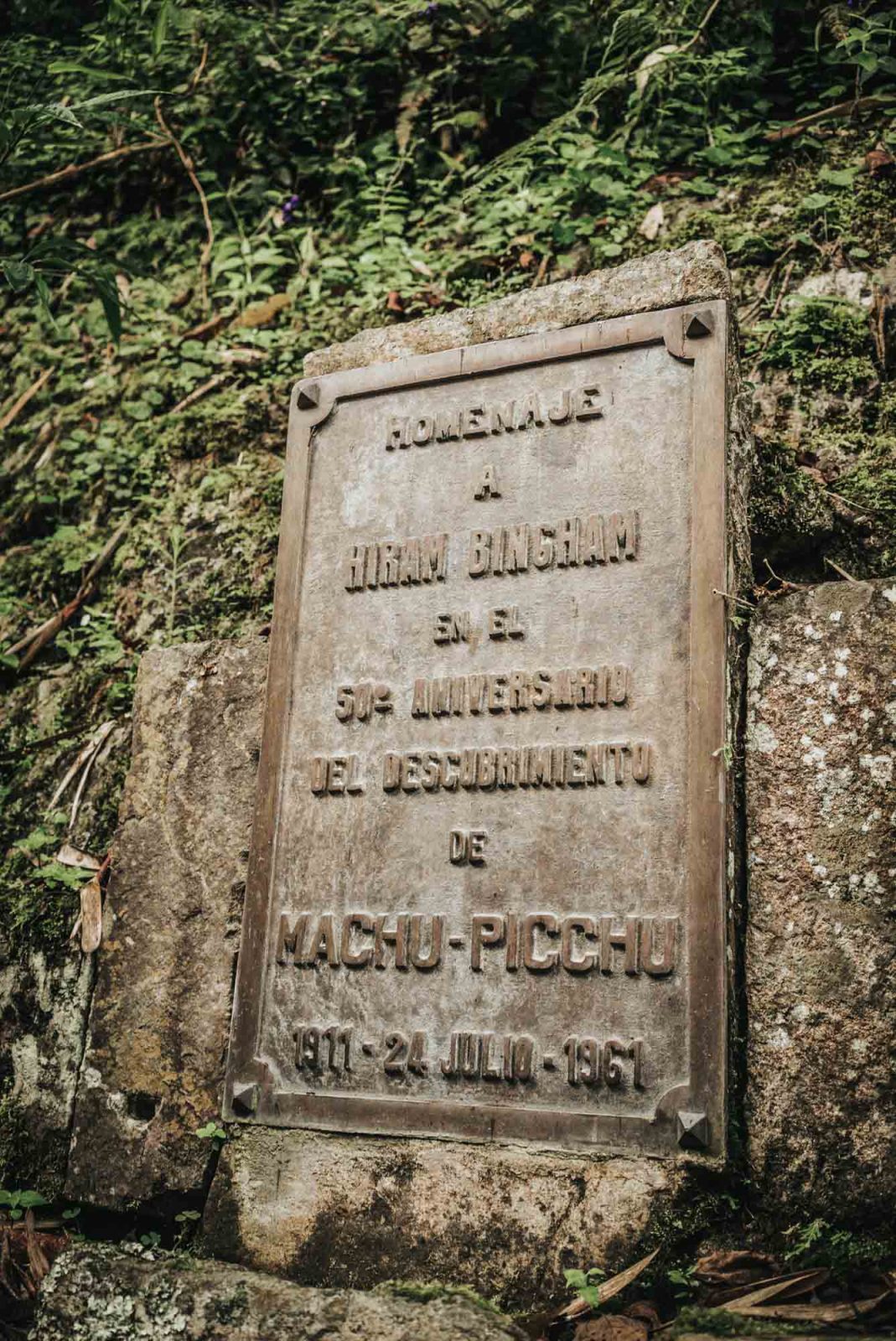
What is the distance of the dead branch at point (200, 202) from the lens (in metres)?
4.53

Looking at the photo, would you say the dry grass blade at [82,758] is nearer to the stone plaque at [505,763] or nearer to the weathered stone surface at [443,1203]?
the stone plaque at [505,763]

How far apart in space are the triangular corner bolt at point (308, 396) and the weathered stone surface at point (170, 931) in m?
0.64

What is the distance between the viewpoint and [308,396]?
3164mm

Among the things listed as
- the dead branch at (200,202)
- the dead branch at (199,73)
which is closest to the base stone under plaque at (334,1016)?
the dead branch at (200,202)

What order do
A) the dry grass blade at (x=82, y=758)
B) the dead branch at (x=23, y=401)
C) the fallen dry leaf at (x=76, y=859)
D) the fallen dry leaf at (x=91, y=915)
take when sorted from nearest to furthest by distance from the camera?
the fallen dry leaf at (x=91, y=915), the fallen dry leaf at (x=76, y=859), the dry grass blade at (x=82, y=758), the dead branch at (x=23, y=401)

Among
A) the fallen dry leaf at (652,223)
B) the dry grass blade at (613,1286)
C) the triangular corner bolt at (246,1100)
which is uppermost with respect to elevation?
the fallen dry leaf at (652,223)

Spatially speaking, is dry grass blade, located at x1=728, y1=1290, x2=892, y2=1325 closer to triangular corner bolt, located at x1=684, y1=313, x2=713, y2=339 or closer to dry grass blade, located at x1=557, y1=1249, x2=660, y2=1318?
dry grass blade, located at x1=557, y1=1249, x2=660, y2=1318

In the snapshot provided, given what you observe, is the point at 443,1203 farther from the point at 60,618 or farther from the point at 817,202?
the point at 817,202

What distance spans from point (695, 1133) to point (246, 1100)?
961 millimetres

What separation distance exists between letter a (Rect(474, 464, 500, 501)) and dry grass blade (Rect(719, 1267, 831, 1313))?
1676 millimetres

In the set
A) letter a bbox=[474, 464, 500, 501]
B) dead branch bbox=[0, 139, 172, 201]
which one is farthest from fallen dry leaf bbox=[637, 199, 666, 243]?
dead branch bbox=[0, 139, 172, 201]

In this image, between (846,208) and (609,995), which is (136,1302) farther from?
(846,208)

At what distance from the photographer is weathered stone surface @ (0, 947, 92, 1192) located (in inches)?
117

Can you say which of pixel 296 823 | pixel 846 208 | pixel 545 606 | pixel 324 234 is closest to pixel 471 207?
Result: pixel 324 234
